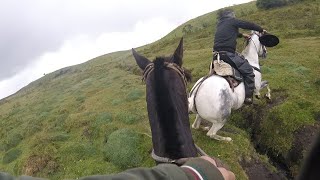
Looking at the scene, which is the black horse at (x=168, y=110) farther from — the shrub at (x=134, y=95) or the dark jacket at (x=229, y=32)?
the shrub at (x=134, y=95)

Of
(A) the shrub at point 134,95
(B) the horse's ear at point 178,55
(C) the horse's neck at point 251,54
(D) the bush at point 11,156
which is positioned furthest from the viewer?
(A) the shrub at point 134,95

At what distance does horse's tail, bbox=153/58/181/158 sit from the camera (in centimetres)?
525

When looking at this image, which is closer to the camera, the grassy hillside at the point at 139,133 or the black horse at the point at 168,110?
the black horse at the point at 168,110

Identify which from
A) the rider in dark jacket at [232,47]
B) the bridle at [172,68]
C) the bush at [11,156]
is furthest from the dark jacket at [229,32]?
the bush at [11,156]

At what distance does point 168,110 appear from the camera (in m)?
5.26

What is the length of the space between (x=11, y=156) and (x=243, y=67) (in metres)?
9.00

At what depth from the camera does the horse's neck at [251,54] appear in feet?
39.3

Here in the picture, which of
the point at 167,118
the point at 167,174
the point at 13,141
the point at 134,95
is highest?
the point at 167,174

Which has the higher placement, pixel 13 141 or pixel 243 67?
pixel 243 67

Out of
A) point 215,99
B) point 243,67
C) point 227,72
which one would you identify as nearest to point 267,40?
point 243,67

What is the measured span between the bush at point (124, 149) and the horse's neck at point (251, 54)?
13.9ft

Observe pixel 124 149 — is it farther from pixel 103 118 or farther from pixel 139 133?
pixel 103 118

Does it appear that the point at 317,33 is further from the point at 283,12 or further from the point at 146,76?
the point at 146,76

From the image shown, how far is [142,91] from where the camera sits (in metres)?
17.5
